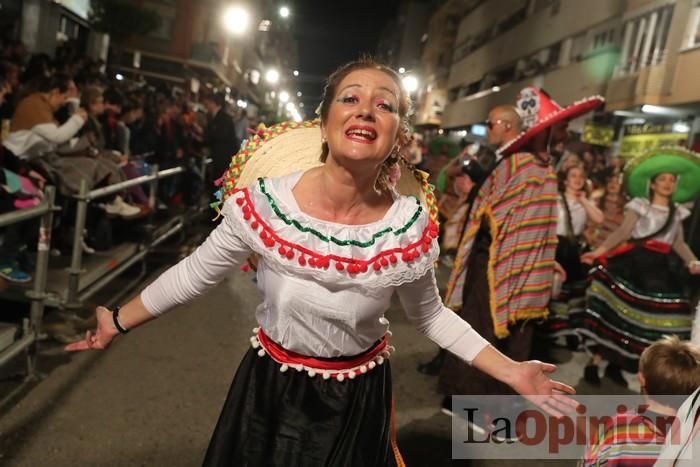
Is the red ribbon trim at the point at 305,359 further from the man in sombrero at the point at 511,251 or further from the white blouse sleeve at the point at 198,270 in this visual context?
the man in sombrero at the point at 511,251

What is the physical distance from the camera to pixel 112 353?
466cm

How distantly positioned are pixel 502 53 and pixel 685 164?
27.9 metres

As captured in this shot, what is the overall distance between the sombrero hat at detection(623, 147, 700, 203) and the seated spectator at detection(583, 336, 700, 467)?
9.16 ft

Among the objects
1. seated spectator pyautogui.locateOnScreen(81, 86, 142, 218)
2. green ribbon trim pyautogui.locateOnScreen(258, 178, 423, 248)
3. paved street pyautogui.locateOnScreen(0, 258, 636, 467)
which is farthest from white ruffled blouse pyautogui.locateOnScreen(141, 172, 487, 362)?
seated spectator pyautogui.locateOnScreen(81, 86, 142, 218)

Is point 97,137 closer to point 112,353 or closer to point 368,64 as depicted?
point 112,353

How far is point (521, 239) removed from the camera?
4.19 metres

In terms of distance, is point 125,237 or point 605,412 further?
point 125,237

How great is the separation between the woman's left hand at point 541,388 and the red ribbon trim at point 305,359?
1.80 ft

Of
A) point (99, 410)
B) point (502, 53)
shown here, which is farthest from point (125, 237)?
point (502, 53)

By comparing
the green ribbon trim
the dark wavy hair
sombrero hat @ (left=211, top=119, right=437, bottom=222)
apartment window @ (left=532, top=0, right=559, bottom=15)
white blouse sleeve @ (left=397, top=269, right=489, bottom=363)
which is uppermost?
apartment window @ (left=532, top=0, right=559, bottom=15)

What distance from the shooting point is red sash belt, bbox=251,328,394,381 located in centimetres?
211

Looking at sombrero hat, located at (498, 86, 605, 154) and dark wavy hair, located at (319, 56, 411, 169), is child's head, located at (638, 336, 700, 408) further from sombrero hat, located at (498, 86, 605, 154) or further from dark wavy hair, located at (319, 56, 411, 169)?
sombrero hat, located at (498, 86, 605, 154)

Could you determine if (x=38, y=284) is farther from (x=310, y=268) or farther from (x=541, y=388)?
(x=541, y=388)

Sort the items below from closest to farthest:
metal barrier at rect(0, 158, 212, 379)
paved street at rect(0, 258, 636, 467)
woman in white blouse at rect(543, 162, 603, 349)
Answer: paved street at rect(0, 258, 636, 467) < metal barrier at rect(0, 158, 212, 379) < woman in white blouse at rect(543, 162, 603, 349)
